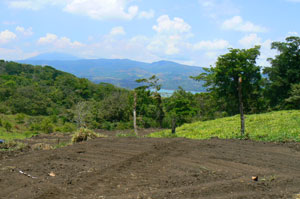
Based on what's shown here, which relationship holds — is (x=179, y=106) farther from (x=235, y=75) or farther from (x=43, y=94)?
(x=43, y=94)

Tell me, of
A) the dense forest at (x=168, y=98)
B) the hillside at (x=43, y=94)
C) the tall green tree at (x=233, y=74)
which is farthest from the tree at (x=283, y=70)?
the hillside at (x=43, y=94)

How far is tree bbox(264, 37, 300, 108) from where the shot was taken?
26.7 meters

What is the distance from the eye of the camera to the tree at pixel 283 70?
1051 inches

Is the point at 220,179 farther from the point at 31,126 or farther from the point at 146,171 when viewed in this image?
the point at 31,126

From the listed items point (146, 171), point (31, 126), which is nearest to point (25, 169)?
point (146, 171)

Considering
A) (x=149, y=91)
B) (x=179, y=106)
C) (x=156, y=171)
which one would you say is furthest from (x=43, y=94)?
(x=156, y=171)

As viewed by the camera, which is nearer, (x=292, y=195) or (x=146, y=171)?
(x=292, y=195)

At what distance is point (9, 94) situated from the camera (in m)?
56.2

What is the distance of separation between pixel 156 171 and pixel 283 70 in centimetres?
2541

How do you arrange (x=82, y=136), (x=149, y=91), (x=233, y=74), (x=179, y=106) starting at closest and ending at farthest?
(x=82, y=136) < (x=233, y=74) < (x=179, y=106) < (x=149, y=91)

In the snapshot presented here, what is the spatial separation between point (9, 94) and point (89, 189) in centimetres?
5726

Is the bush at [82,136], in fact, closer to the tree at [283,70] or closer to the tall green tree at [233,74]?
the tall green tree at [233,74]

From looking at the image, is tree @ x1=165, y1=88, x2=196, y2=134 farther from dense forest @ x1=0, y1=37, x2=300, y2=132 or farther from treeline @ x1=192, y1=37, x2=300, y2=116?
treeline @ x1=192, y1=37, x2=300, y2=116

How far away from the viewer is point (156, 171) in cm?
651
